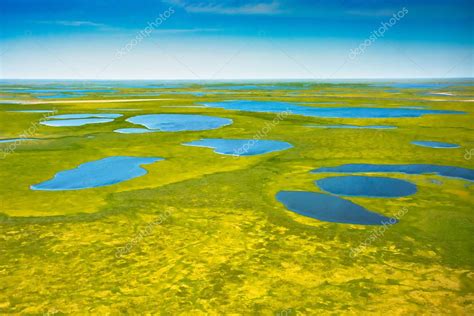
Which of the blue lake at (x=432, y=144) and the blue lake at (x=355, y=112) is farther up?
the blue lake at (x=355, y=112)

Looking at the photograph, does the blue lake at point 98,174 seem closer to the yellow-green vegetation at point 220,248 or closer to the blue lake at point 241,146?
the yellow-green vegetation at point 220,248

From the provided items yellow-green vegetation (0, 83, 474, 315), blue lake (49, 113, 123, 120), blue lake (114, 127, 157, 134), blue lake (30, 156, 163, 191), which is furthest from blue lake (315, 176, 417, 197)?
blue lake (49, 113, 123, 120)

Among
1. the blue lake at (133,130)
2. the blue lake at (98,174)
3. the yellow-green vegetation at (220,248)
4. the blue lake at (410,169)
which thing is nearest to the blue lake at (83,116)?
the blue lake at (133,130)

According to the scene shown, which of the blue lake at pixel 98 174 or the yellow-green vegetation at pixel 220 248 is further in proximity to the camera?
the blue lake at pixel 98 174

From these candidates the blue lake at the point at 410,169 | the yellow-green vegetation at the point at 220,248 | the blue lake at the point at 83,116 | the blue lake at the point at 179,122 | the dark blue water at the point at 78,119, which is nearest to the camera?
the yellow-green vegetation at the point at 220,248

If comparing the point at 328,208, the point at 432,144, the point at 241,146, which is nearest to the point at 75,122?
the point at 241,146
